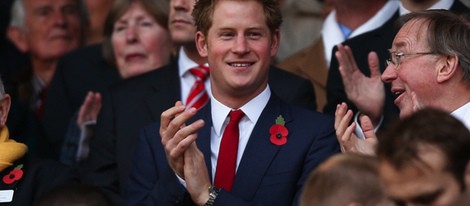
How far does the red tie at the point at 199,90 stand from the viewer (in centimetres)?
709

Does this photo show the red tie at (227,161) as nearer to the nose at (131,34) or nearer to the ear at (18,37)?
the nose at (131,34)

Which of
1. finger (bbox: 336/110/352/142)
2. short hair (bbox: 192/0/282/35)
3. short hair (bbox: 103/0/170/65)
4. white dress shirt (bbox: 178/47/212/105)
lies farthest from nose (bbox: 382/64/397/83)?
short hair (bbox: 103/0/170/65)

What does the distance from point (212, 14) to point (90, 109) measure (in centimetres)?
207

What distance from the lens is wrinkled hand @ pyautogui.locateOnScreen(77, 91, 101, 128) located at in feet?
26.1

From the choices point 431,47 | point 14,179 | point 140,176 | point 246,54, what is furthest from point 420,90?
point 14,179

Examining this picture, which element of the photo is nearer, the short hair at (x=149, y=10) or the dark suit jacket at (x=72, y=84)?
the short hair at (x=149, y=10)

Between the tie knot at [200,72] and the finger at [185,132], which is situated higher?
the finger at [185,132]

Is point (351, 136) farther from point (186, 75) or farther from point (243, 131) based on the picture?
point (186, 75)

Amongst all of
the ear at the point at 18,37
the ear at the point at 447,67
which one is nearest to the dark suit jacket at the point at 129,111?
the ear at the point at 447,67

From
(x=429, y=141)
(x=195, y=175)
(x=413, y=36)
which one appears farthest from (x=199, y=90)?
(x=429, y=141)

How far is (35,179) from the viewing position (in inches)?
249

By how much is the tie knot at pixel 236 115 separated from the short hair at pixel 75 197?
0.81 meters

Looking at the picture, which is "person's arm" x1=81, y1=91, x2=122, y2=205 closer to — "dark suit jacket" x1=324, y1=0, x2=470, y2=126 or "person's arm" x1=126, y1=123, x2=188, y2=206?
"person's arm" x1=126, y1=123, x2=188, y2=206

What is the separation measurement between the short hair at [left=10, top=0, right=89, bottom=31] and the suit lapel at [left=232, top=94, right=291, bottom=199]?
362cm
